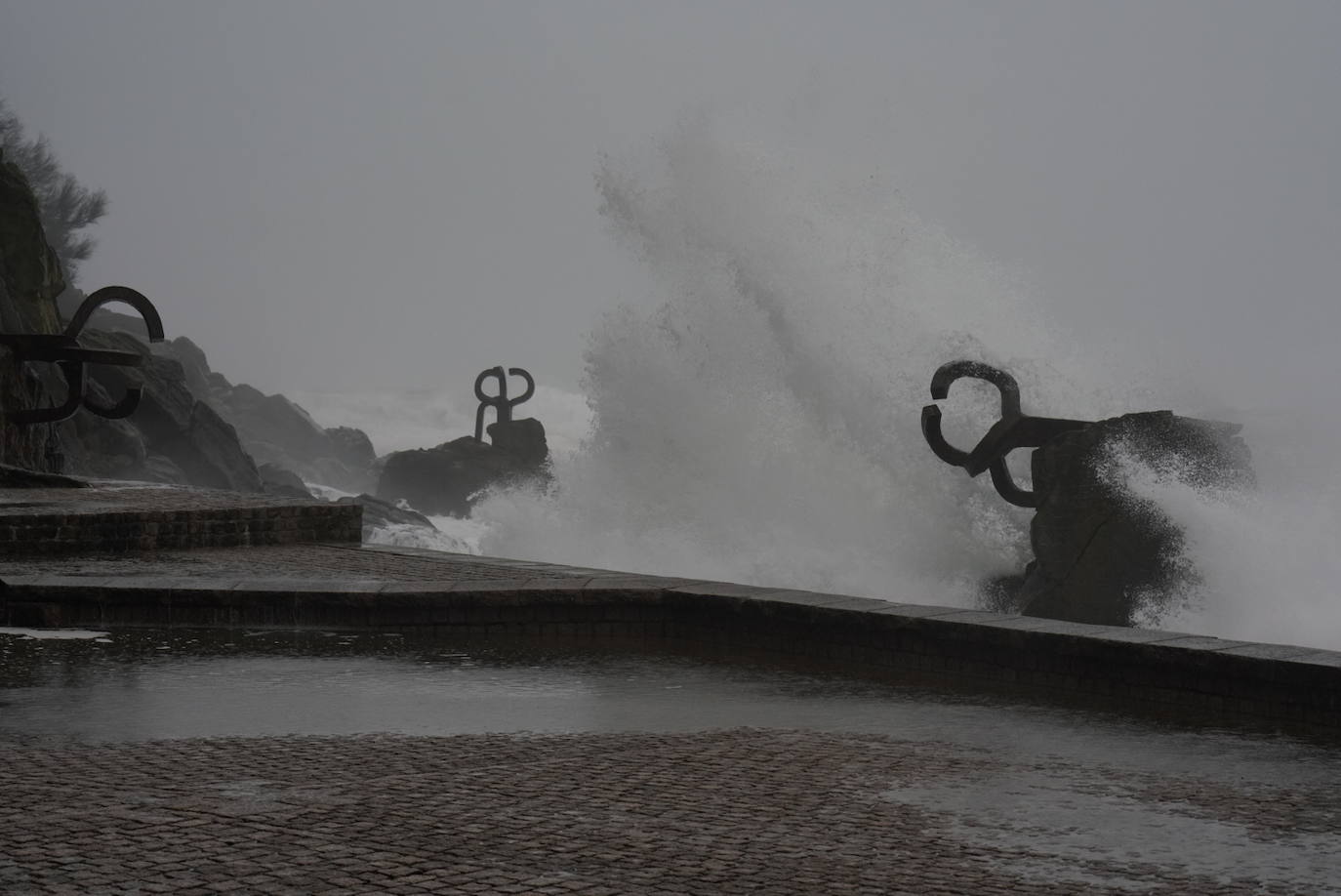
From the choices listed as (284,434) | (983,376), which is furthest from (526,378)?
(284,434)

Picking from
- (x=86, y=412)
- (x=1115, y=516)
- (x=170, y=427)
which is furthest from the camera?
(x=170, y=427)

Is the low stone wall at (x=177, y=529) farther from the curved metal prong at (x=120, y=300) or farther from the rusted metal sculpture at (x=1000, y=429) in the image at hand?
the curved metal prong at (x=120, y=300)

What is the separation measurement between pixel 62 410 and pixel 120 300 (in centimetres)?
169

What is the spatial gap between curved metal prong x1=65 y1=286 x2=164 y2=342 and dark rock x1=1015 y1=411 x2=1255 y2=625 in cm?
987

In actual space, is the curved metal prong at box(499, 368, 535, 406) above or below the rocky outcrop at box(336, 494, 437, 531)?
above

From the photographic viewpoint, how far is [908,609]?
5777mm

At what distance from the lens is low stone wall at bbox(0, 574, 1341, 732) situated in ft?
15.9

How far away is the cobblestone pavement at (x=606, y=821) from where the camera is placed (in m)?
2.88

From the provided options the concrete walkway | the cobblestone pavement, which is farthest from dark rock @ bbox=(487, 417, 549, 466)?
the cobblestone pavement

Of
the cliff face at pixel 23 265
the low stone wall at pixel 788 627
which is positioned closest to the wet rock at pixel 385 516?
the cliff face at pixel 23 265

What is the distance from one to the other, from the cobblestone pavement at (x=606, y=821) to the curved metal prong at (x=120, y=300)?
13.7 meters

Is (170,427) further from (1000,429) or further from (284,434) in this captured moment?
(284,434)

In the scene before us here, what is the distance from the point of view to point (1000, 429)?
12.0m

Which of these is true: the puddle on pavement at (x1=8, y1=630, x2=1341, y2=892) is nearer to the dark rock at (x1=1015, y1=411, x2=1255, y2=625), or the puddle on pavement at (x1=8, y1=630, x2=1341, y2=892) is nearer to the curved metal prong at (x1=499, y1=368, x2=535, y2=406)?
the dark rock at (x1=1015, y1=411, x2=1255, y2=625)
